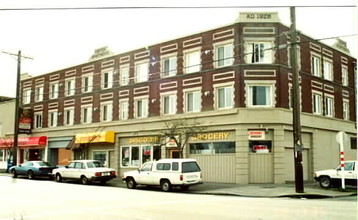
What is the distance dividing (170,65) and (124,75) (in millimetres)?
4848

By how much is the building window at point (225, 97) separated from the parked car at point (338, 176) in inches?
272

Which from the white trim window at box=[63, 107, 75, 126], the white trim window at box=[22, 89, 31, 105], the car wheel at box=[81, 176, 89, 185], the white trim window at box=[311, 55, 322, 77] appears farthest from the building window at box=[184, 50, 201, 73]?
the white trim window at box=[22, 89, 31, 105]

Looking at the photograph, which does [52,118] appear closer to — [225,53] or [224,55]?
[224,55]

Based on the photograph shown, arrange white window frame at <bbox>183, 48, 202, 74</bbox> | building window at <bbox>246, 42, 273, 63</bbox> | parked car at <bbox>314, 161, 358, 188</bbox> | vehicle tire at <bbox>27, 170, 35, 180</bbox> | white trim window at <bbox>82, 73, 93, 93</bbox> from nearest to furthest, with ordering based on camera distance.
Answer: parked car at <bbox>314, 161, 358, 188</bbox>, building window at <bbox>246, 42, 273, 63</bbox>, white window frame at <bbox>183, 48, 202, 74</bbox>, vehicle tire at <bbox>27, 170, 35, 180</bbox>, white trim window at <bbox>82, 73, 93, 93</bbox>

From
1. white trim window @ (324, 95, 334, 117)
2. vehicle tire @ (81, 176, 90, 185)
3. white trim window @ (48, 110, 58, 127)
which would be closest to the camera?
vehicle tire @ (81, 176, 90, 185)

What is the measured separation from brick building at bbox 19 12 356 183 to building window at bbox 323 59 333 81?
0.24 feet

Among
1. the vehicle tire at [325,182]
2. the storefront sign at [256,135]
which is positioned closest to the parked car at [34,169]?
the storefront sign at [256,135]

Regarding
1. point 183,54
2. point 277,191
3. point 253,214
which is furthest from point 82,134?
point 253,214

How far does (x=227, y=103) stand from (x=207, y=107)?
1.47 m

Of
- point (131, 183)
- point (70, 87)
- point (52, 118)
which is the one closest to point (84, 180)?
point (131, 183)

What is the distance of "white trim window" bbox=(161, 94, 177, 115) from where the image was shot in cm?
2853

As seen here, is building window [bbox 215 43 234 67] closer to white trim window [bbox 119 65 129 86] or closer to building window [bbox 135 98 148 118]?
building window [bbox 135 98 148 118]

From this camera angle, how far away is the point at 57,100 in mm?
38188

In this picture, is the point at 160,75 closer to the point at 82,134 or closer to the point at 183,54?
the point at 183,54
